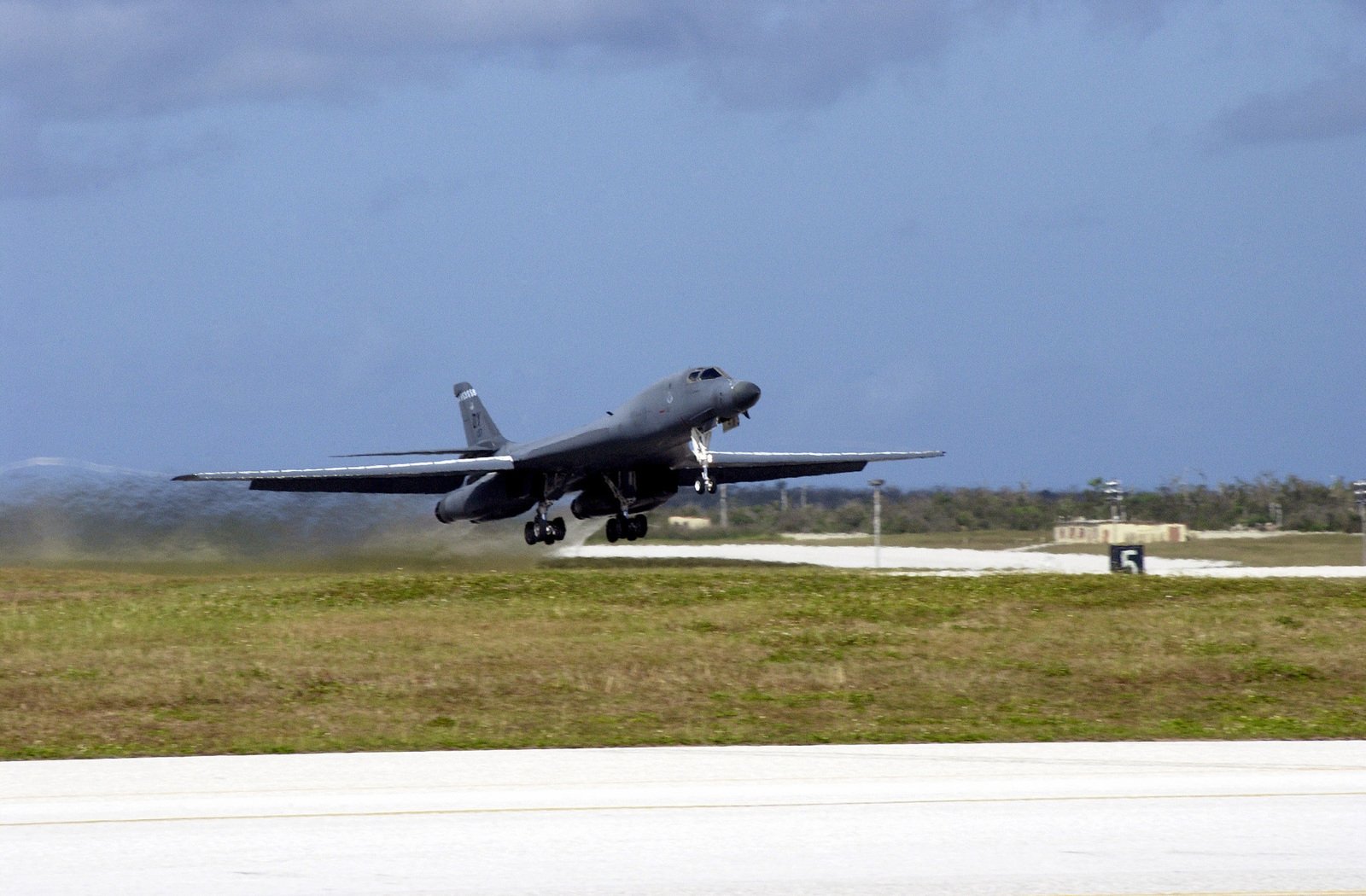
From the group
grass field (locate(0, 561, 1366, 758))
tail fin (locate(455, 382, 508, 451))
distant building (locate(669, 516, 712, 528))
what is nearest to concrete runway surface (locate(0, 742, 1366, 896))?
grass field (locate(0, 561, 1366, 758))

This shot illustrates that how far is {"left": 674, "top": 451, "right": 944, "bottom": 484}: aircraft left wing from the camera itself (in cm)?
3972

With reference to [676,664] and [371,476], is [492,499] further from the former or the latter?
[676,664]

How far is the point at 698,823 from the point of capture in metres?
8.37

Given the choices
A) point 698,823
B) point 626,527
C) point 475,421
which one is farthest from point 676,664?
point 475,421

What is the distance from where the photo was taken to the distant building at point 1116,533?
48750mm

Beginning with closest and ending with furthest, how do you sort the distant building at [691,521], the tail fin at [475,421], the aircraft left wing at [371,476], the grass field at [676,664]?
the grass field at [676,664]
the aircraft left wing at [371,476]
the tail fin at [475,421]
the distant building at [691,521]

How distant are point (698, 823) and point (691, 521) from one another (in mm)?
41260

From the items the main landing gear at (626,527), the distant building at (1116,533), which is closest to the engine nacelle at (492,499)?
the main landing gear at (626,527)

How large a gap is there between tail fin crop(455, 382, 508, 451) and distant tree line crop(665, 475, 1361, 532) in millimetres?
12033

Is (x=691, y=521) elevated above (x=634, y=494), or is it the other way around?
(x=634, y=494)

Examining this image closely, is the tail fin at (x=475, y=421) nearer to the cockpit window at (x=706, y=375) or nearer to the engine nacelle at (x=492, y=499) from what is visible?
the engine nacelle at (x=492, y=499)

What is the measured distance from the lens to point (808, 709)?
14.5 meters

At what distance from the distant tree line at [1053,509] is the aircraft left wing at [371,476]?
17012mm

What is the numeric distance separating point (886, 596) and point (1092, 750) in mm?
12055
